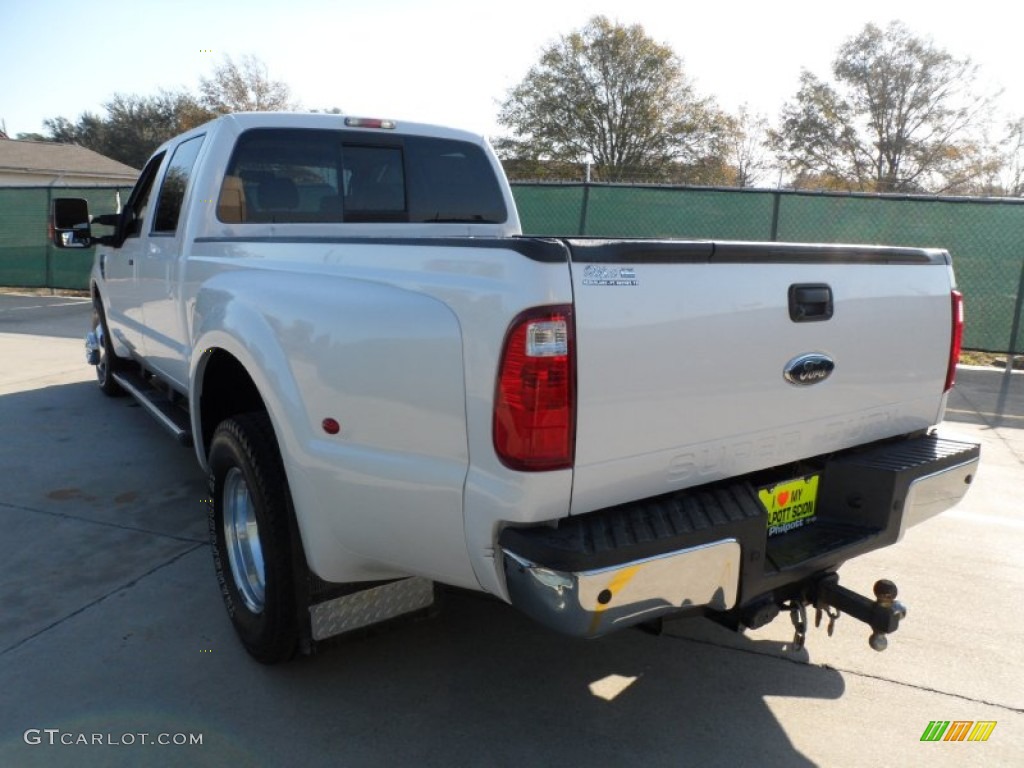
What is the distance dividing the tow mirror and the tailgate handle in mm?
4788

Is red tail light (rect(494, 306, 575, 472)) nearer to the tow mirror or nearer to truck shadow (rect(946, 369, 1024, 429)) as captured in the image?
the tow mirror

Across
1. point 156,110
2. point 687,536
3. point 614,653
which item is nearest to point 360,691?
point 614,653

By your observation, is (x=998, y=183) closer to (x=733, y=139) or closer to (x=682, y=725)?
(x=733, y=139)

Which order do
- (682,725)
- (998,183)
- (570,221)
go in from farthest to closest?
(998,183), (570,221), (682,725)

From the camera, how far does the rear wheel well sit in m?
3.26

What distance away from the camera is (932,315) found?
111 inches

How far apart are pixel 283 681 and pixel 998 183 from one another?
41177 millimetres

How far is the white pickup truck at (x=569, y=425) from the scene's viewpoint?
1978 millimetres

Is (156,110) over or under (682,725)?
over

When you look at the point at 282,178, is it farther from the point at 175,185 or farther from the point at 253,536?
the point at 253,536

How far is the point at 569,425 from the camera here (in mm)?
1984

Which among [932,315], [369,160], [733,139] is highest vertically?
[733,139]

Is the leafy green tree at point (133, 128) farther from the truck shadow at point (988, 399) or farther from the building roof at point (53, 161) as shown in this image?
the truck shadow at point (988, 399)

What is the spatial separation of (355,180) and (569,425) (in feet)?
8.87
